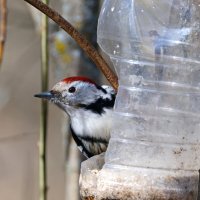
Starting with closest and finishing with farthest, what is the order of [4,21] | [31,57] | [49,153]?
[4,21]
[31,57]
[49,153]

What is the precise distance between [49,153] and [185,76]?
5903mm

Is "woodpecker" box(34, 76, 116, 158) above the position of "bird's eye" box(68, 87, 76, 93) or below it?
below

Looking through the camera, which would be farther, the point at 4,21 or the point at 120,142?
the point at 4,21

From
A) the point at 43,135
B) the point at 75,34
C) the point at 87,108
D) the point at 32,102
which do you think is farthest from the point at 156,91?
the point at 32,102

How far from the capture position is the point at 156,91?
2439 mm

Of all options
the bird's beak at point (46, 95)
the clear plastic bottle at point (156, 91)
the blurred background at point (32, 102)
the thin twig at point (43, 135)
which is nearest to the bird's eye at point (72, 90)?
the bird's beak at point (46, 95)

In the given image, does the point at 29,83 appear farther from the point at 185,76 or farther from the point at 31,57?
the point at 185,76

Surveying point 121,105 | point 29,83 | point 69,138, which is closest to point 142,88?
point 121,105

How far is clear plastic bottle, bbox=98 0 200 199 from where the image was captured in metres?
2.32

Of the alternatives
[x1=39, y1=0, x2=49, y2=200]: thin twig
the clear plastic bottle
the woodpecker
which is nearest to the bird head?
the woodpecker

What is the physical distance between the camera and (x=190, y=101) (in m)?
2.44

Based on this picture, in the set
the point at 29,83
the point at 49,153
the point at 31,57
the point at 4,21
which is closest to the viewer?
the point at 4,21

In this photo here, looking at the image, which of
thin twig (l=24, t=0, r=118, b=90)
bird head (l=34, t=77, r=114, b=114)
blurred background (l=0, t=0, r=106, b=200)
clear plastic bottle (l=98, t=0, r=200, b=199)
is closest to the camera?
clear plastic bottle (l=98, t=0, r=200, b=199)

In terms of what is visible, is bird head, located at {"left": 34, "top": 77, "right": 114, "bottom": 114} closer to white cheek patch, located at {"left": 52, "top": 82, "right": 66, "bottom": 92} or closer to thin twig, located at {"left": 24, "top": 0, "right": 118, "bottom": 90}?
white cheek patch, located at {"left": 52, "top": 82, "right": 66, "bottom": 92}
